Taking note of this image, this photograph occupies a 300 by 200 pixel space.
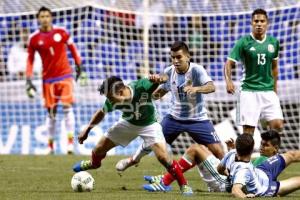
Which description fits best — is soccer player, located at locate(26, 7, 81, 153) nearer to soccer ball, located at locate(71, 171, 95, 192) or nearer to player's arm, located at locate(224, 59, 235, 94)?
player's arm, located at locate(224, 59, 235, 94)

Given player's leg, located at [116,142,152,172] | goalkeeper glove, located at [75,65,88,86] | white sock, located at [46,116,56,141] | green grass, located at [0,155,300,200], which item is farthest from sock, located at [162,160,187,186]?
white sock, located at [46,116,56,141]

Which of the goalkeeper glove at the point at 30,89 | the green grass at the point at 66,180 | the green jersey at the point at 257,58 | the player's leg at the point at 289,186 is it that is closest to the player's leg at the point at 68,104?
the goalkeeper glove at the point at 30,89

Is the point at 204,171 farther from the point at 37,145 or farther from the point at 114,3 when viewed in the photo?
the point at 114,3

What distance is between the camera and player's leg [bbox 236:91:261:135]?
451 inches

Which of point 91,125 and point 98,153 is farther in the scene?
point 98,153

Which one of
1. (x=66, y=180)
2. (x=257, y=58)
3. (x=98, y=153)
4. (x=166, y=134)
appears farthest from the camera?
(x=257, y=58)

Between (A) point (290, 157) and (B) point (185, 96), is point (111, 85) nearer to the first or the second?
(B) point (185, 96)

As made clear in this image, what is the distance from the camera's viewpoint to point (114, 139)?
9891mm

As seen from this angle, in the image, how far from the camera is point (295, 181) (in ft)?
28.8

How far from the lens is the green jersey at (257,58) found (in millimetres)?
11414

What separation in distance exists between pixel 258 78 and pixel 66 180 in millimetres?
2816

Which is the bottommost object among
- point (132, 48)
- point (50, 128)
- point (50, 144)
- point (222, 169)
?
point (50, 144)

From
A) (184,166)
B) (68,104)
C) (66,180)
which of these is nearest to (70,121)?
(68,104)

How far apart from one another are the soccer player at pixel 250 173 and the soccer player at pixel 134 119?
2.15 feet
